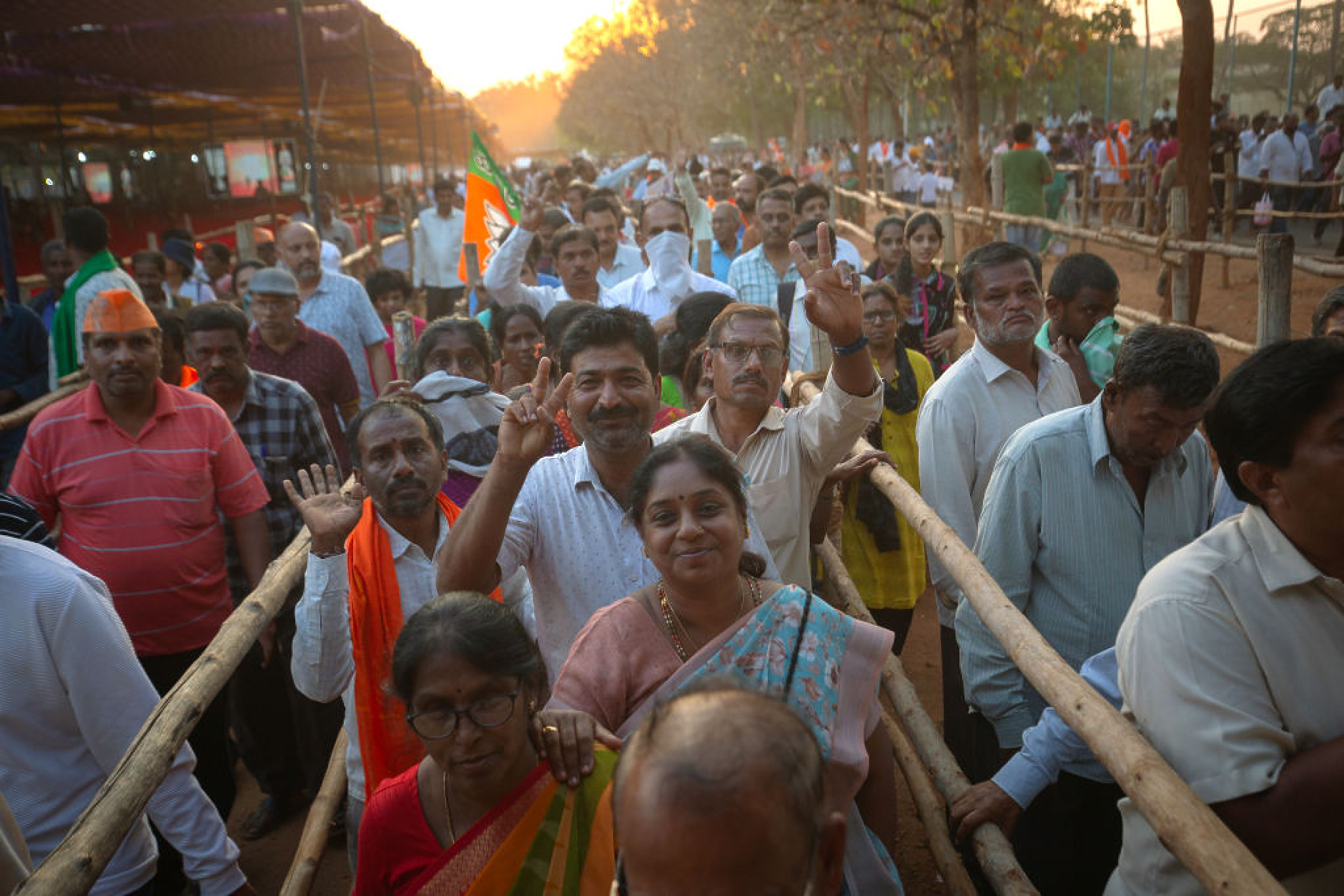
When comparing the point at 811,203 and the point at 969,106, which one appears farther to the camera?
the point at 969,106

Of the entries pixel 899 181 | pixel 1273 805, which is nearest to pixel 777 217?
pixel 1273 805

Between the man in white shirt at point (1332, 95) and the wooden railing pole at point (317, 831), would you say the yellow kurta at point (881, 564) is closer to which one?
the wooden railing pole at point (317, 831)

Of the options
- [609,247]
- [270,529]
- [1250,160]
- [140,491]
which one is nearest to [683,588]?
[140,491]

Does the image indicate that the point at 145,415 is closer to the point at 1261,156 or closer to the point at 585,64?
the point at 1261,156

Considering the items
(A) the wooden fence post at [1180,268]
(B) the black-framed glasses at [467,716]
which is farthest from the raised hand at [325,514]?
(A) the wooden fence post at [1180,268]

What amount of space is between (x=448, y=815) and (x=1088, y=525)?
1.76m

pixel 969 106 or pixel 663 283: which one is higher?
pixel 969 106

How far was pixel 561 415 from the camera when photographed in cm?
382

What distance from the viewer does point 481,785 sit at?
199 cm

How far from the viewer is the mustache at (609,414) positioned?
8.98ft

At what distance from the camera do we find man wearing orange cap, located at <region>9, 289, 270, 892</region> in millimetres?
3584

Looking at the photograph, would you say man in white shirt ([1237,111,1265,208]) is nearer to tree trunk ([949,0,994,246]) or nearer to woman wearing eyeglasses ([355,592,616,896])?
tree trunk ([949,0,994,246])

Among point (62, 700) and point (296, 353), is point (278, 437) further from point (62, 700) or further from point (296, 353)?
point (62, 700)

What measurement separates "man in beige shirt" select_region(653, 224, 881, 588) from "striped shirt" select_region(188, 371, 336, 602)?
1985mm
